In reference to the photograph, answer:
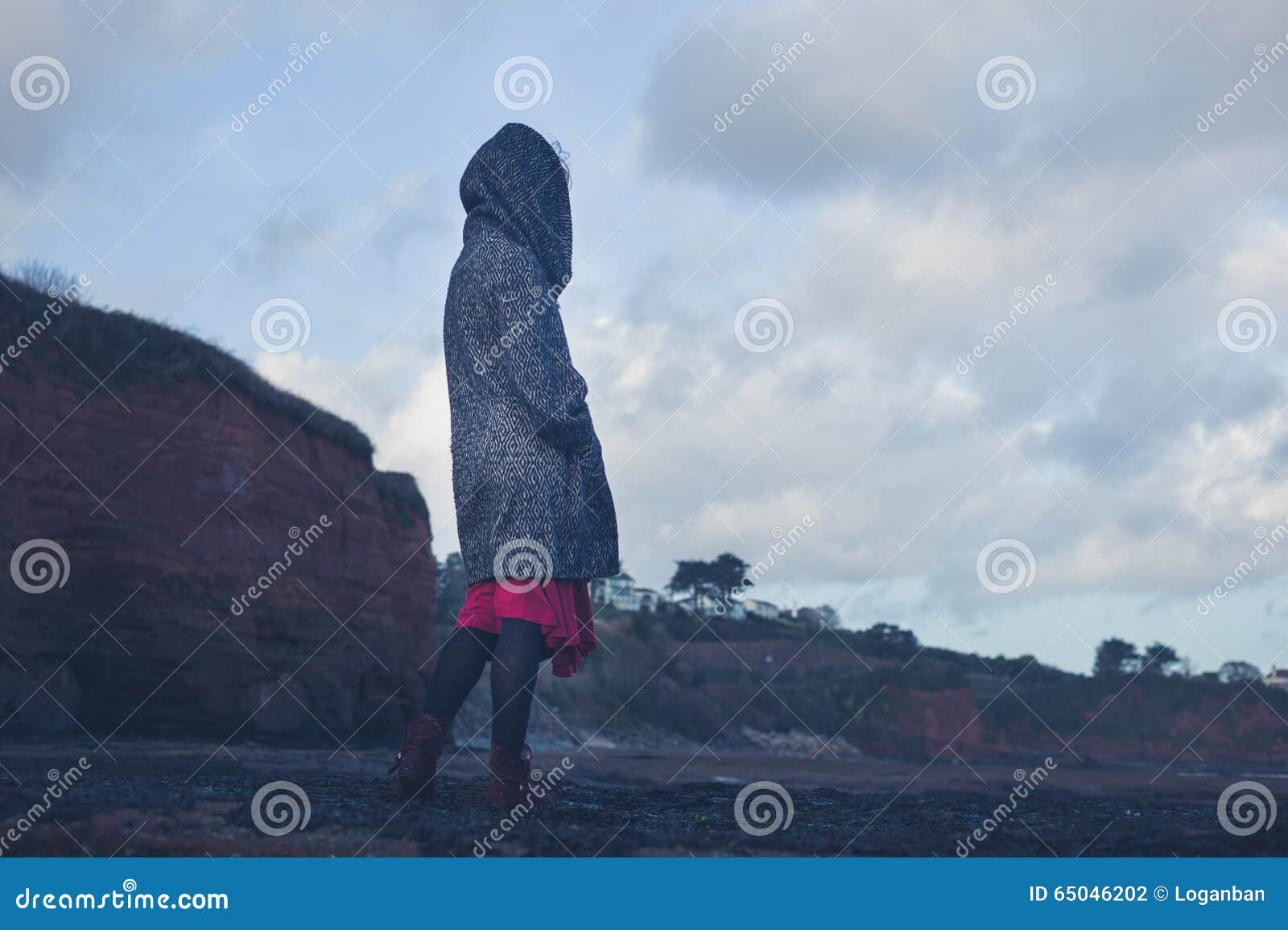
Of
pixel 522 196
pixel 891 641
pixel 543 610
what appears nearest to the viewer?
pixel 543 610

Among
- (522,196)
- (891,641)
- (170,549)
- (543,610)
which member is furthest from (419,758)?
(891,641)

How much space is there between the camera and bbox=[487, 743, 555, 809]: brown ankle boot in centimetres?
341

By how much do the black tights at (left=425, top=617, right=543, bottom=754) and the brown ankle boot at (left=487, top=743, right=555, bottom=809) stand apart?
4cm

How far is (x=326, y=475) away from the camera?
16.1 m

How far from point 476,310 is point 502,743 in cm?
155

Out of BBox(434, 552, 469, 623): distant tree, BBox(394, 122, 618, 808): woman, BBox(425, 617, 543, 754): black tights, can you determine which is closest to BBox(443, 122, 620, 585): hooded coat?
BBox(394, 122, 618, 808): woman

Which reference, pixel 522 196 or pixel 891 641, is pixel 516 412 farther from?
pixel 891 641

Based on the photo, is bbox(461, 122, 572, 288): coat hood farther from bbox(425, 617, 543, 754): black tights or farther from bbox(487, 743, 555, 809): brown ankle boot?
bbox(487, 743, 555, 809): brown ankle boot

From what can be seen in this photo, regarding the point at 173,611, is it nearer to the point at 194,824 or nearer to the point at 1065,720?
the point at 194,824

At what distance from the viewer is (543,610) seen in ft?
12.1

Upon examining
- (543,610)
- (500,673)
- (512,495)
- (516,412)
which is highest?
(516,412)

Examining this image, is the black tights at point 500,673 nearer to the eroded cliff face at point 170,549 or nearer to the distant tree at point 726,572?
the eroded cliff face at point 170,549

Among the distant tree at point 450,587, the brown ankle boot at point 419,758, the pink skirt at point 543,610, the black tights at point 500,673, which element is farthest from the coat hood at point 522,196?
the distant tree at point 450,587

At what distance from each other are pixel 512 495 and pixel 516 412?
0.98 ft
